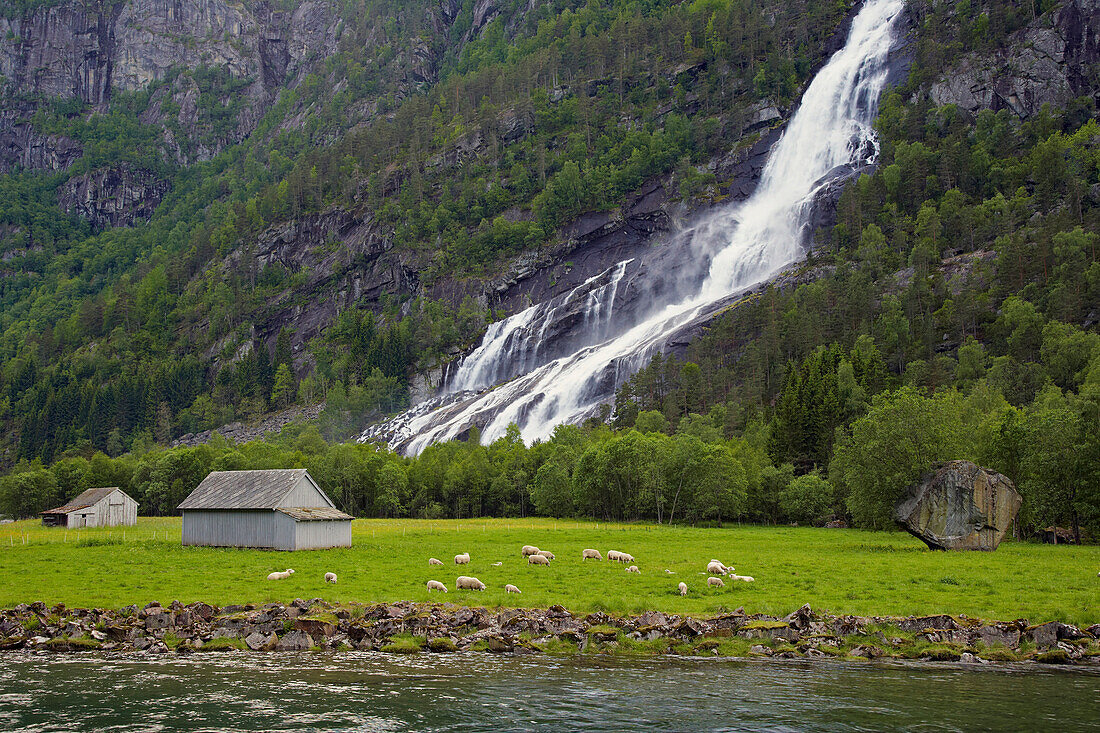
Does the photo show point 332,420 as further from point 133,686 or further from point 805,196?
point 133,686

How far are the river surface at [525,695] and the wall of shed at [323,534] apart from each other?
29.4m

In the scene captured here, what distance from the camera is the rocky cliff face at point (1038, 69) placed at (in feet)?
487

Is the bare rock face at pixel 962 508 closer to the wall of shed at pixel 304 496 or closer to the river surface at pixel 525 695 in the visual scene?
the river surface at pixel 525 695

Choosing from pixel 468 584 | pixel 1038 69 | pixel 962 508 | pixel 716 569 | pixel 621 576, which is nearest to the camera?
pixel 468 584

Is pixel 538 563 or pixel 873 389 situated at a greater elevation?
pixel 873 389

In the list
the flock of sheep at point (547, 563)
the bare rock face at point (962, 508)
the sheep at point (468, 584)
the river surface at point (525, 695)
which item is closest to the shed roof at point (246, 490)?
the flock of sheep at point (547, 563)

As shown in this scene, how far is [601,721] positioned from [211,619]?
15324 mm

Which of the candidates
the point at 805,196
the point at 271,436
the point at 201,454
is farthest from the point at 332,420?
the point at 805,196

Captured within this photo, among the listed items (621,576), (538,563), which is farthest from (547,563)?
(621,576)

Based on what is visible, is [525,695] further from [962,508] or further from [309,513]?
[309,513]

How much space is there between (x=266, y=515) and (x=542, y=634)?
34.7m

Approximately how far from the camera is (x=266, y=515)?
54094mm

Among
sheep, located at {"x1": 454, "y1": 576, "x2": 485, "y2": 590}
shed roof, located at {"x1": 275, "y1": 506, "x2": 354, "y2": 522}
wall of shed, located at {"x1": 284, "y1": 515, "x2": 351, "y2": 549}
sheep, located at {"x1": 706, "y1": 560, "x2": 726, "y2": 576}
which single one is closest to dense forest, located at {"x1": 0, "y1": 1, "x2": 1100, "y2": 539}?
sheep, located at {"x1": 706, "y1": 560, "x2": 726, "y2": 576}

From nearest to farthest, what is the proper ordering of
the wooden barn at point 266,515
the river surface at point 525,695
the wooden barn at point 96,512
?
the river surface at point 525,695 < the wooden barn at point 266,515 < the wooden barn at point 96,512
